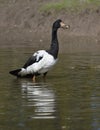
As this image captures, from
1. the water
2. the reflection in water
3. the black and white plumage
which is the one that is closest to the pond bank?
the water

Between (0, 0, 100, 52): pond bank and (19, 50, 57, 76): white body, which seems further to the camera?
(0, 0, 100, 52): pond bank

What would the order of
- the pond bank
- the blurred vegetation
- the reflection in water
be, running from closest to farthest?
1. the reflection in water
2. the pond bank
3. the blurred vegetation

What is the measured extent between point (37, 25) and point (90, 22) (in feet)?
13.9

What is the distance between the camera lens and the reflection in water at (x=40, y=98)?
12142 millimetres

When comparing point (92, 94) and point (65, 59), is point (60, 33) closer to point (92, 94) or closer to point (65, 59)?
point (65, 59)

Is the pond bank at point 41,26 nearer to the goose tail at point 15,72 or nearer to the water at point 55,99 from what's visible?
the water at point 55,99

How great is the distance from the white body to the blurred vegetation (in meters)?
19.4

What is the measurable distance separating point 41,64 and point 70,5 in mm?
21141

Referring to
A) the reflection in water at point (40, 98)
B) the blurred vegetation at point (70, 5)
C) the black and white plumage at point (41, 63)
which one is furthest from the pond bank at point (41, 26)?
the reflection in water at point (40, 98)

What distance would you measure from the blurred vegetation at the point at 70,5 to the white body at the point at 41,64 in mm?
19422

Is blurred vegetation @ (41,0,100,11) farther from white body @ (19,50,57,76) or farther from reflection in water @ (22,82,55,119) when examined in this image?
reflection in water @ (22,82,55,119)

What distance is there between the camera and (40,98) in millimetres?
14070

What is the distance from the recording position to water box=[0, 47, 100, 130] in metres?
11.3

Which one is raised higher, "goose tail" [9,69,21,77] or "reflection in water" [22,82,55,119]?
"goose tail" [9,69,21,77]
